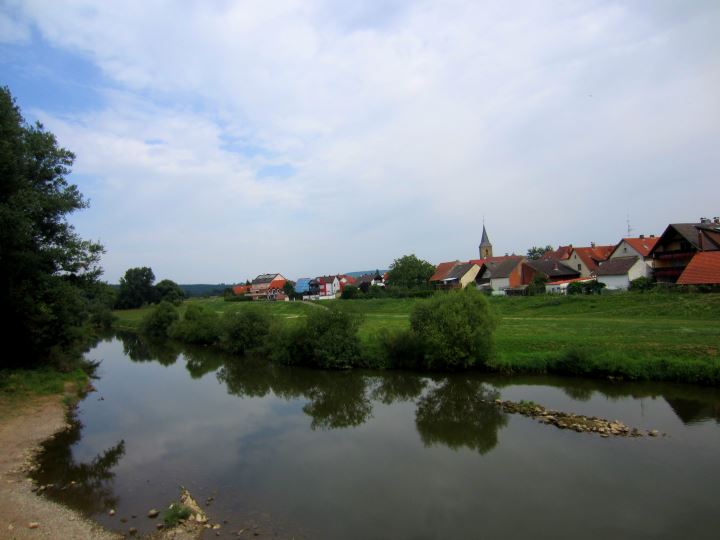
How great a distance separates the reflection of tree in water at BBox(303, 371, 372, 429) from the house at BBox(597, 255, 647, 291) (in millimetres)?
31197

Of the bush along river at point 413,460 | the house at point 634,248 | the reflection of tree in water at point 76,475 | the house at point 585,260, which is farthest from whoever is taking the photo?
the house at point 585,260

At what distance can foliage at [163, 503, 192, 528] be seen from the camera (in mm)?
10750

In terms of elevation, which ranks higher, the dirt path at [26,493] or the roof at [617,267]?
the roof at [617,267]

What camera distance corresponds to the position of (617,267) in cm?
4622

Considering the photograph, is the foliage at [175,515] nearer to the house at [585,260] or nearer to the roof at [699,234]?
the roof at [699,234]

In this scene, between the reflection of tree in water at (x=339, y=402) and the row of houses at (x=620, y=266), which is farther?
the row of houses at (x=620, y=266)

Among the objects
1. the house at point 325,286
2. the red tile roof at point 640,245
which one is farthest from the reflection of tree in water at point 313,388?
the house at point 325,286

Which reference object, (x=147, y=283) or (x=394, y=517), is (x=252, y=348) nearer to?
(x=394, y=517)

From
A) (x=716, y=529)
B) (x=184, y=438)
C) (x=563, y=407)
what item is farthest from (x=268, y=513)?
(x=563, y=407)

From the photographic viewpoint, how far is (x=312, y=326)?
1206 inches

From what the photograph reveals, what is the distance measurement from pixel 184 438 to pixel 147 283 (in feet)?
271

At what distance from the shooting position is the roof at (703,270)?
33438mm

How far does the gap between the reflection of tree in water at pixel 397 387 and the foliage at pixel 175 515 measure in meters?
11.9

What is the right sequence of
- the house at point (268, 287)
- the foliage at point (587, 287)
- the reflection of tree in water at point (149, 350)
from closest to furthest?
the reflection of tree in water at point (149, 350)
the foliage at point (587, 287)
the house at point (268, 287)
